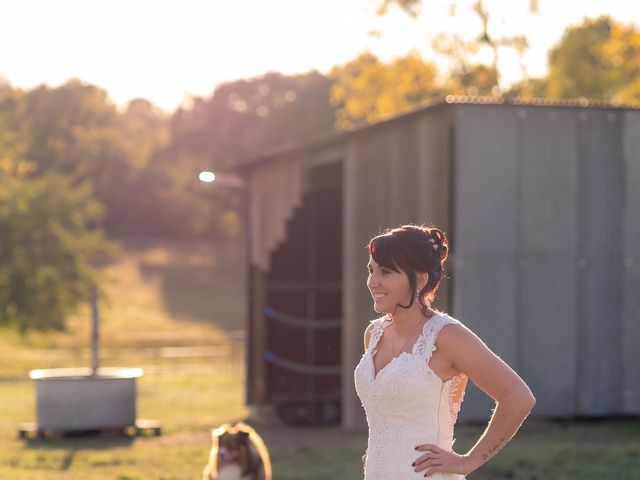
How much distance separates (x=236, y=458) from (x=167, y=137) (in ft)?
239

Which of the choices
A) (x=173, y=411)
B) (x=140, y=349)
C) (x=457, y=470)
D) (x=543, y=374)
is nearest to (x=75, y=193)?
(x=140, y=349)

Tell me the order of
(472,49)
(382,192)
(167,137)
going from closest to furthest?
(382,192), (472,49), (167,137)

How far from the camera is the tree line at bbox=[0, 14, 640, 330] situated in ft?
149

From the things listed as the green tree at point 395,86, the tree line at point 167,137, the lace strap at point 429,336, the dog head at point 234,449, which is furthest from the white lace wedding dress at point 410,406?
the green tree at point 395,86

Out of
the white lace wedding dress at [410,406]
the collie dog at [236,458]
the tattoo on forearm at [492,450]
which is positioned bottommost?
the collie dog at [236,458]

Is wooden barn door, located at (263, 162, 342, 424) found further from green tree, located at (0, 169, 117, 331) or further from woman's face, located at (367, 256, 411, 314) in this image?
green tree, located at (0, 169, 117, 331)

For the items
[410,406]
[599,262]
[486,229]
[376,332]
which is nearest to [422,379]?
[410,406]

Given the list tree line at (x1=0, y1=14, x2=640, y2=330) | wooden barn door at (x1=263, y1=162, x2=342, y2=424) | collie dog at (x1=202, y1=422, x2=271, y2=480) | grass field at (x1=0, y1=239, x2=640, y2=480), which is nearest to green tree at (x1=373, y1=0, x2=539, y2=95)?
tree line at (x1=0, y1=14, x2=640, y2=330)

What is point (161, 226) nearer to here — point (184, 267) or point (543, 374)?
point (184, 267)

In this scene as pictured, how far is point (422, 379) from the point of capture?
4.26 meters

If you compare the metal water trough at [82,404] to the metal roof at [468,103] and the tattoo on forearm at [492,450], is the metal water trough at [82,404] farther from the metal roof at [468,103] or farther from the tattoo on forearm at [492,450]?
the tattoo on forearm at [492,450]

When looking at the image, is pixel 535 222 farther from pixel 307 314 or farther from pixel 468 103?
pixel 307 314

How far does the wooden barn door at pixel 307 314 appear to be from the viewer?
22594 millimetres

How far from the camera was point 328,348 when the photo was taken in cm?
2286
